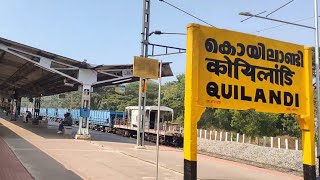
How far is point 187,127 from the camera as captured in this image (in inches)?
253

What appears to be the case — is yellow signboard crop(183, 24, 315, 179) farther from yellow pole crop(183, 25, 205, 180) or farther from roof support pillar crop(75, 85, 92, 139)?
roof support pillar crop(75, 85, 92, 139)

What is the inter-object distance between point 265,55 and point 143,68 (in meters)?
4.37

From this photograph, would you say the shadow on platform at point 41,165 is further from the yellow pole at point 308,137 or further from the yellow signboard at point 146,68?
the yellow pole at point 308,137

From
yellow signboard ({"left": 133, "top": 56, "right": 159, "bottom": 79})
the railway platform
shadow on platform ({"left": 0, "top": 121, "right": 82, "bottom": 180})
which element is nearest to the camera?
yellow signboard ({"left": 133, "top": 56, "right": 159, "bottom": 79})

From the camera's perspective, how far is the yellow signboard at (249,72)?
675cm

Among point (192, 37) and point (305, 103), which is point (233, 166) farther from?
point (192, 37)

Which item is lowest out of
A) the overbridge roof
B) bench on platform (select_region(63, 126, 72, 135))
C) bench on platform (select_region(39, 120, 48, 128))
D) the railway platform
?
the railway platform

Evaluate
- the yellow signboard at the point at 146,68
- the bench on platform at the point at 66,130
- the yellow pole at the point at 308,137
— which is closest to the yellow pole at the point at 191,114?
the yellow pole at the point at 308,137

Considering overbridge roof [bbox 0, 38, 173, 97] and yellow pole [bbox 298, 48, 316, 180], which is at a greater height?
overbridge roof [bbox 0, 38, 173, 97]

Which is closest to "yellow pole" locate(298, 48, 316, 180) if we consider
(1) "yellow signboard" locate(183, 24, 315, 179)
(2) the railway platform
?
(1) "yellow signboard" locate(183, 24, 315, 179)

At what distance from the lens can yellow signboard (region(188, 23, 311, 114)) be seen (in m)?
6.75

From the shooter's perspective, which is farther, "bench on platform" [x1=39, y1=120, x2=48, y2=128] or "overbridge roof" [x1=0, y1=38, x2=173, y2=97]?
"bench on platform" [x1=39, y1=120, x2=48, y2=128]

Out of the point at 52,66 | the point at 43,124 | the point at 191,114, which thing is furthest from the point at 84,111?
the point at 191,114

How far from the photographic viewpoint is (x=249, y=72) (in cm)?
719
